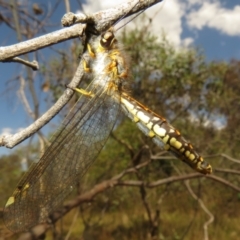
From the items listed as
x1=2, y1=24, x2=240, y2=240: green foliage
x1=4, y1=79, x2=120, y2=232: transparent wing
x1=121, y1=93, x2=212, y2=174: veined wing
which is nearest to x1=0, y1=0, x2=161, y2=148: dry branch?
x1=4, y1=79, x2=120, y2=232: transparent wing

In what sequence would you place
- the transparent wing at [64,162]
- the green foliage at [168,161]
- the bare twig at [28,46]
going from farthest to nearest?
the green foliage at [168,161] < the transparent wing at [64,162] < the bare twig at [28,46]

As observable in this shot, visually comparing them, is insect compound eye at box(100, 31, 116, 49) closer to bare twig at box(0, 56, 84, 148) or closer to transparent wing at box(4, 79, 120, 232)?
transparent wing at box(4, 79, 120, 232)

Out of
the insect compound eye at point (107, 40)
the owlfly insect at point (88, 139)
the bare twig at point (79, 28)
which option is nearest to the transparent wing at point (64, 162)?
the owlfly insect at point (88, 139)

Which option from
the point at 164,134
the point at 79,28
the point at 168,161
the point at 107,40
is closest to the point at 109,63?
the point at 107,40

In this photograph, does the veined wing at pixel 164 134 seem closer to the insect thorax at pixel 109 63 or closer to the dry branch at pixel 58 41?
the insect thorax at pixel 109 63

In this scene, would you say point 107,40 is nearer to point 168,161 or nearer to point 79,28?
point 79,28

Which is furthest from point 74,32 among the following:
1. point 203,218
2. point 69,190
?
point 203,218

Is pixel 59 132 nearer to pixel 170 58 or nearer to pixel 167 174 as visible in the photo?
pixel 167 174

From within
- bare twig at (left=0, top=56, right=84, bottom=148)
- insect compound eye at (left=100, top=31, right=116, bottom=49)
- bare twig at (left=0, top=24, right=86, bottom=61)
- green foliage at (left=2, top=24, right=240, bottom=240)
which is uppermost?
green foliage at (left=2, top=24, right=240, bottom=240)
